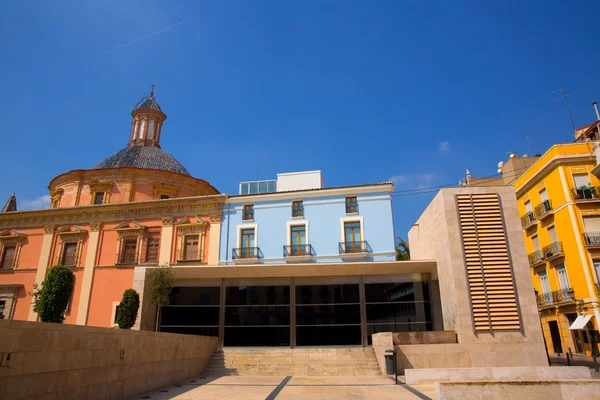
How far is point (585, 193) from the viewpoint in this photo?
942 inches

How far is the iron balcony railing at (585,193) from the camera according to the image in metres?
23.8

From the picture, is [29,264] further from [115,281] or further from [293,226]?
[293,226]

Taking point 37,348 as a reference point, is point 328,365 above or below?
below

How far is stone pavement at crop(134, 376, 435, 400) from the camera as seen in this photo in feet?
35.4

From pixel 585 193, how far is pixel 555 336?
9.37m

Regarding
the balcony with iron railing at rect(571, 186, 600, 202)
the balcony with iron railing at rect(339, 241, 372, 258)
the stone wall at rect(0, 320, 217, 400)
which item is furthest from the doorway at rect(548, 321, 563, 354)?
the stone wall at rect(0, 320, 217, 400)

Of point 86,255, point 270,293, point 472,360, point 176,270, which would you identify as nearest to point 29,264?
point 86,255

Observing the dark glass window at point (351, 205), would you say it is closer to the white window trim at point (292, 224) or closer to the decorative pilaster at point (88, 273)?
the white window trim at point (292, 224)

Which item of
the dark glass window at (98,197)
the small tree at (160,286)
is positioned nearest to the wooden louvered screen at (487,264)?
the small tree at (160,286)

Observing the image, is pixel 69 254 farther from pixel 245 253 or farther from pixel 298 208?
pixel 298 208

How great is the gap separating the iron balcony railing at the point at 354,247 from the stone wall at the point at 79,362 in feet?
41.7

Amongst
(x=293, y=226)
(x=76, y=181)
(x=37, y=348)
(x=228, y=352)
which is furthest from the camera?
(x=76, y=181)

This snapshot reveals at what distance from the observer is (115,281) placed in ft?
86.1

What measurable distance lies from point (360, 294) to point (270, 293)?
16.0 ft
